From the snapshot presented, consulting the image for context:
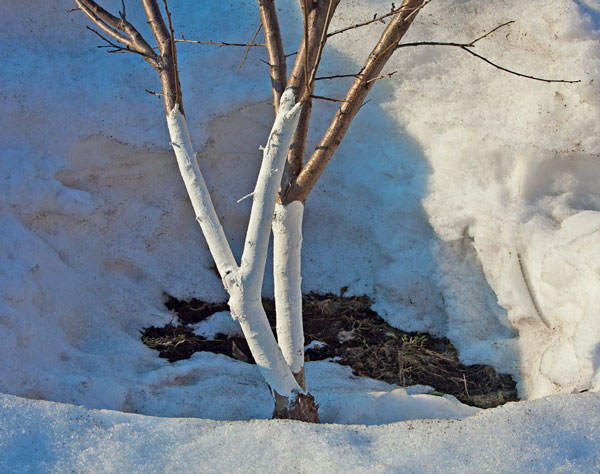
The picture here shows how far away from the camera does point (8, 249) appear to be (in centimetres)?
Answer: 304

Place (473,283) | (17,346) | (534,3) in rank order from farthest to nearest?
(534,3), (473,283), (17,346)

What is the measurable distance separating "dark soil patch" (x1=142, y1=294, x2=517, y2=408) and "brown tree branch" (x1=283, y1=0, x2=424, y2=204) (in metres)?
1.16

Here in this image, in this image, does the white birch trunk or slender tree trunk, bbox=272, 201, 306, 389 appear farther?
slender tree trunk, bbox=272, 201, 306, 389

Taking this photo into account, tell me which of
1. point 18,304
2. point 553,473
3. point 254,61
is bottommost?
point 553,473

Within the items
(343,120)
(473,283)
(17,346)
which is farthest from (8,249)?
(473,283)

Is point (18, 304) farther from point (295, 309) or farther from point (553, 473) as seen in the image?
point (553, 473)

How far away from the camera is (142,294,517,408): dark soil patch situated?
3.12 m

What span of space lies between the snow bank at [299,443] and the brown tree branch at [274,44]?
1120 mm

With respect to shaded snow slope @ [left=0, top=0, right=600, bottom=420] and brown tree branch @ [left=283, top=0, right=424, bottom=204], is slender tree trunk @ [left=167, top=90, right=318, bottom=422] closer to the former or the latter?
brown tree branch @ [left=283, top=0, right=424, bottom=204]

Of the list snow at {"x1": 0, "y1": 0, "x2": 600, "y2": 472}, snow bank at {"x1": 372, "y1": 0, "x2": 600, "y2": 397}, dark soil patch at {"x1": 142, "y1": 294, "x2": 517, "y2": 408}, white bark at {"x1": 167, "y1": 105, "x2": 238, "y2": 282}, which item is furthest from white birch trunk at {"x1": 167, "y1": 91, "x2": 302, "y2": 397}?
snow bank at {"x1": 372, "y1": 0, "x2": 600, "y2": 397}

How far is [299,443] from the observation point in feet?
6.89

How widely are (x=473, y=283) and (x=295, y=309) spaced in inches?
53.6

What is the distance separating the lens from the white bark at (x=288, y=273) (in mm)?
2400

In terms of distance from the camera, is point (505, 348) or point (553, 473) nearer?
point (553, 473)
